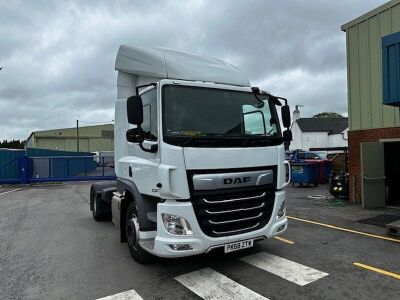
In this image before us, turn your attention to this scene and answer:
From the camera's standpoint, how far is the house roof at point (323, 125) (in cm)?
5392

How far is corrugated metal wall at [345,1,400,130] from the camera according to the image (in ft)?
34.7

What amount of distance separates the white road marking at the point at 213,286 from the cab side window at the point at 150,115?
6.79 ft

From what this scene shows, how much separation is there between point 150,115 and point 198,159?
1091 millimetres

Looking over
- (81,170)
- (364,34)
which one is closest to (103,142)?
(81,170)

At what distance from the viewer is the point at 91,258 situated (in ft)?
20.2

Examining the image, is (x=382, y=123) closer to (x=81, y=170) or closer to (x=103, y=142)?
(x=81, y=170)

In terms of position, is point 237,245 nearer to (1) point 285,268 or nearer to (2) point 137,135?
(1) point 285,268

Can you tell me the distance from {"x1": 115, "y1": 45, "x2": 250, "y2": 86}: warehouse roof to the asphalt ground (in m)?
3.02

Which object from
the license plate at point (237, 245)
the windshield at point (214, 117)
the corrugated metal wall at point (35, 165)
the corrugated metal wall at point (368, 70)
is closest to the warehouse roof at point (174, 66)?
the windshield at point (214, 117)

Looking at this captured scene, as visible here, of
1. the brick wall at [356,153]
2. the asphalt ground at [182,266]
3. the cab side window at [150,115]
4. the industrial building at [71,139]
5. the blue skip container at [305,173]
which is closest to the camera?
the asphalt ground at [182,266]

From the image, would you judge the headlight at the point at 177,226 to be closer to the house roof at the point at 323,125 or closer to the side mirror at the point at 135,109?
the side mirror at the point at 135,109

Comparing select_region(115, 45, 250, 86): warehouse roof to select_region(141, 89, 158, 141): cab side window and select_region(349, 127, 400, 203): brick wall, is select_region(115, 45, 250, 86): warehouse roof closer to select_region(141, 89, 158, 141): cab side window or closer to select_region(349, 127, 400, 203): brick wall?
select_region(141, 89, 158, 141): cab side window

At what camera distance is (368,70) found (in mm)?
11344

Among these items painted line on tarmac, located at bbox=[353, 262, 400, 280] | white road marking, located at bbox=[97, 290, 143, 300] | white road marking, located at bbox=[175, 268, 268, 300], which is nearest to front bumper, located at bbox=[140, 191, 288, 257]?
white road marking, located at bbox=[175, 268, 268, 300]
